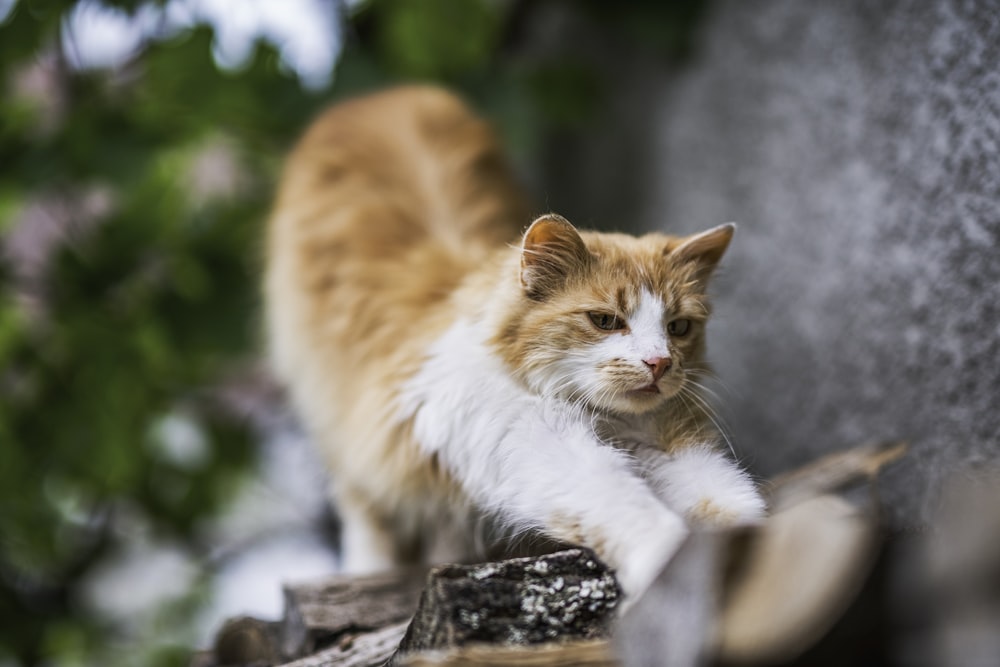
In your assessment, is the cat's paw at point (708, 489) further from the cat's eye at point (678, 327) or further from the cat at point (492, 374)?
the cat's eye at point (678, 327)

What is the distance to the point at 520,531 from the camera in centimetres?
106

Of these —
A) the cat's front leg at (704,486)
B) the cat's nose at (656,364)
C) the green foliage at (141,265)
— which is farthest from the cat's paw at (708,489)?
the green foliage at (141,265)

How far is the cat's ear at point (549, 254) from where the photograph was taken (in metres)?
1.09

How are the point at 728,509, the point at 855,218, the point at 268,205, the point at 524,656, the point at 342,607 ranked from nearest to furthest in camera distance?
the point at 524,656 → the point at 728,509 → the point at 342,607 → the point at 855,218 → the point at 268,205

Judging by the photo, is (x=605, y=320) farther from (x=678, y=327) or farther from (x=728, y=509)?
(x=728, y=509)

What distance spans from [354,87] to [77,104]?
0.67 meters

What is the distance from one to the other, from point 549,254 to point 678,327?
0.19 metres

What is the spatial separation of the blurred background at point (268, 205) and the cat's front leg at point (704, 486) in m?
0.36

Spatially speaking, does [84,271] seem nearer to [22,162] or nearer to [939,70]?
[22,162]

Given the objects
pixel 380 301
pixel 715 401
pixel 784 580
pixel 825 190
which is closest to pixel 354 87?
pixel 380 301

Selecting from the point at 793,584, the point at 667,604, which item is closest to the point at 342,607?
the point at 667,604

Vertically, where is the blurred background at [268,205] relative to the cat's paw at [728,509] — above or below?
above

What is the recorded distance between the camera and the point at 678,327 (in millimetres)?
1133

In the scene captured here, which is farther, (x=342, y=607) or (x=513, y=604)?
(x=342, y=607)
